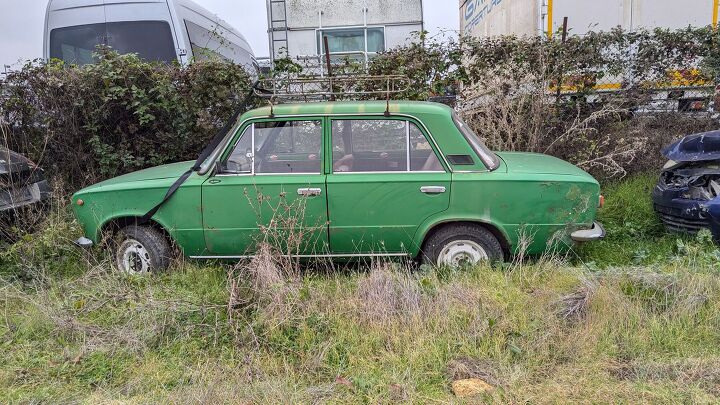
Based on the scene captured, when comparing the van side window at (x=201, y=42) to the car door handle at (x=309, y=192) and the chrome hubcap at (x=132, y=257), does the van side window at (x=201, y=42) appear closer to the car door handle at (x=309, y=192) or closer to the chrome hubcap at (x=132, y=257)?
the chrome hubcap at (x=132, y=257)

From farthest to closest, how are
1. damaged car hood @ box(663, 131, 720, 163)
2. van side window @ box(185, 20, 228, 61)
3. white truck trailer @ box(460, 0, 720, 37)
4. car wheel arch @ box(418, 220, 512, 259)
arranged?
white truck trailer @ box(460, 0, 720, 37), van side window @ box(185, 20, 228, 61), damaged car hood @ box(663, 131, 720, 163), car wheel arch @ box(418, 220, 512, 259)

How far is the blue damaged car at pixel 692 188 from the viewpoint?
4.87m

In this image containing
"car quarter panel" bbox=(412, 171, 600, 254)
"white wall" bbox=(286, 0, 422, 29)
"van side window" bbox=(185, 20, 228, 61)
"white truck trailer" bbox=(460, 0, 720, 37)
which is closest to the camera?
"car quarter panel" bbox=(412, 171, 600, 254)

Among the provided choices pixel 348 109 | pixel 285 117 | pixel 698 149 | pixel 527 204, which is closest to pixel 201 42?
pixel 285 117

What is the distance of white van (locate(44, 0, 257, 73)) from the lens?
8070 mm

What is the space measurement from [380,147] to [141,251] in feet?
7.51

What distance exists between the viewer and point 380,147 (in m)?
4.58

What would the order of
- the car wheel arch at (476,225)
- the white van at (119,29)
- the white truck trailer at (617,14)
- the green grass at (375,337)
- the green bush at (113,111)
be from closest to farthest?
the green grass at (375,337)
the car wheel arch at (476,225)
the green bush at (113,111)
the white truck trailer at (617,14)
the white van at (119,29)

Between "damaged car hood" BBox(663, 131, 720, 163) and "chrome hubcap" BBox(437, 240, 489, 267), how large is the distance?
237cm

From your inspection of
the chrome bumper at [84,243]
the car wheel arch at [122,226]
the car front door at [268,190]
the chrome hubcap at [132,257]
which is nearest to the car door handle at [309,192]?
the car front door at [268,190]

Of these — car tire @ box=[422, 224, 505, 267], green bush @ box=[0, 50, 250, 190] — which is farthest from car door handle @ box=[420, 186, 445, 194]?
green bush @ box=[0, 50, 250, 190]

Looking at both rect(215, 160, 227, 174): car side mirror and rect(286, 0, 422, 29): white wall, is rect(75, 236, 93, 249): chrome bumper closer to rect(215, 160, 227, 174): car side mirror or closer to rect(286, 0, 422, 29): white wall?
rect(215, 160, 227, 174): car side mirror

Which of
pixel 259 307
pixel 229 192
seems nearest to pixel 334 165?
pixel 229 192

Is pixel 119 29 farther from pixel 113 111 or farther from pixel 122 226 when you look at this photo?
pixel 122 226
